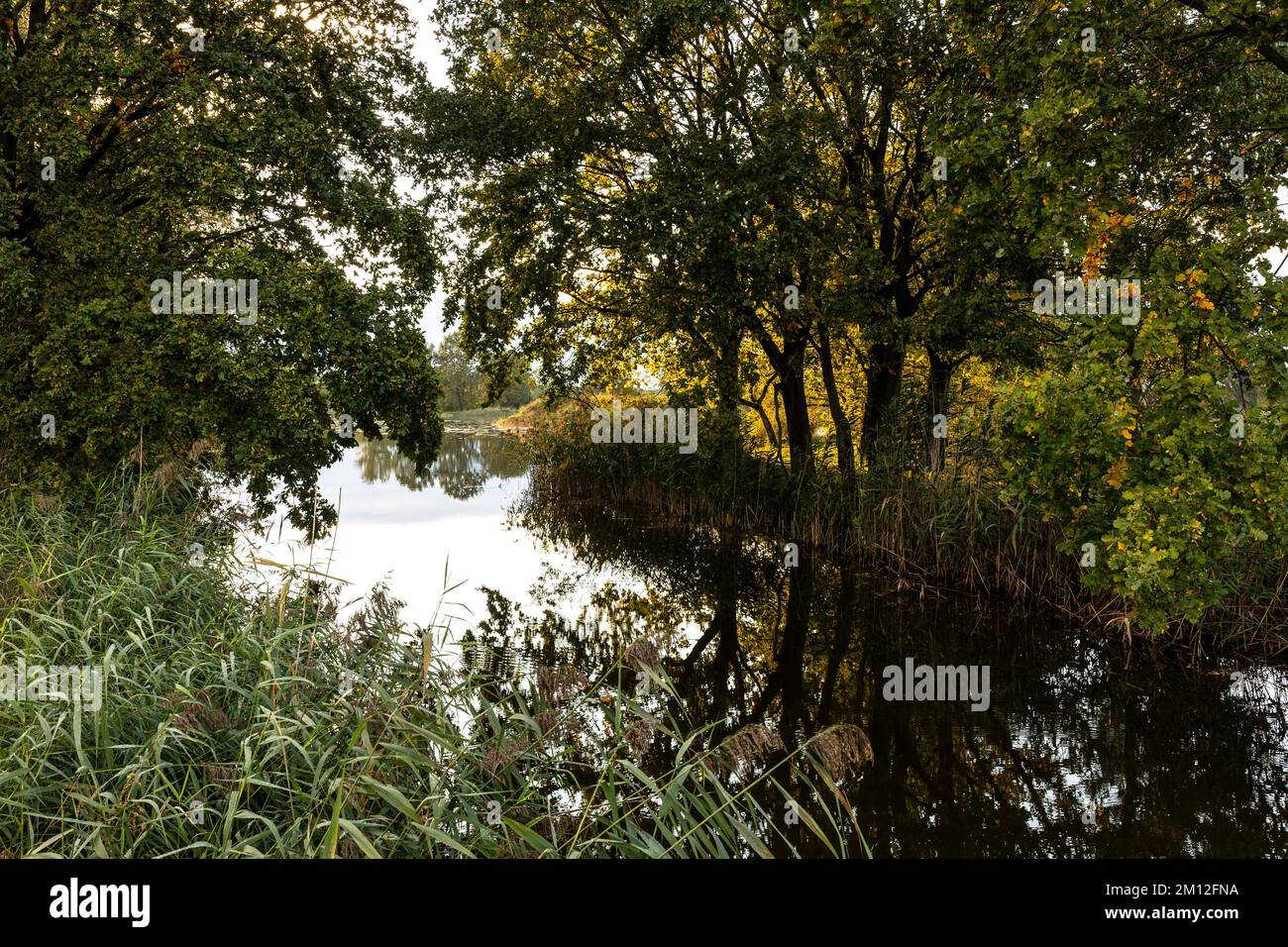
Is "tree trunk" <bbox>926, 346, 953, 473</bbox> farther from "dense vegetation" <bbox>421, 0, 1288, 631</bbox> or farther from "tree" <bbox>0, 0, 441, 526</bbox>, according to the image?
"tree" <bbox>0, 0, 441, 526</bbox>

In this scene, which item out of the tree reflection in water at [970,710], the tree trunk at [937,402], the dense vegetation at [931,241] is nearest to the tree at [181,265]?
the dense vegetation at [931,241]

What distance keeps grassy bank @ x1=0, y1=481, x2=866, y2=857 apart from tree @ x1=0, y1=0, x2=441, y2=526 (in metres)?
2.69

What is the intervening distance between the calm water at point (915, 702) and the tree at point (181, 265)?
1.79 metres

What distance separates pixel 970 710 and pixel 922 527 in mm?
4355

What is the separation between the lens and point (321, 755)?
3619 millimetres

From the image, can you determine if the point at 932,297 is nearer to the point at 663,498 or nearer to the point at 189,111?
the point at 663,498

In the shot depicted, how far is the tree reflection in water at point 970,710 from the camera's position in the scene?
4816 mm
